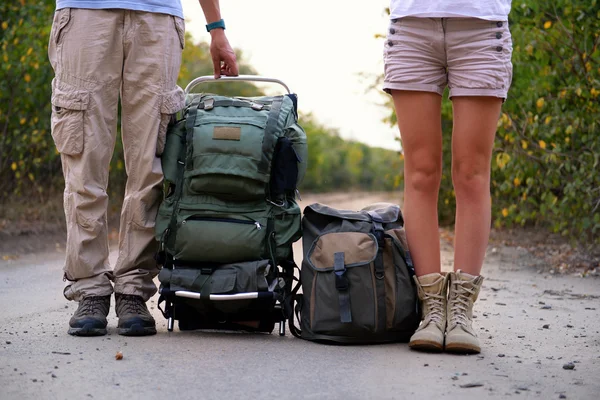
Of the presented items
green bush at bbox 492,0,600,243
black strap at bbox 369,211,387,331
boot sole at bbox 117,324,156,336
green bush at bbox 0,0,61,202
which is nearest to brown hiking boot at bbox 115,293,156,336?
boot sole at bbox 117,324,156,336

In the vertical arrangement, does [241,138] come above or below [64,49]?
below

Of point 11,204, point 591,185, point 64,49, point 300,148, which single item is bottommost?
point 11,204

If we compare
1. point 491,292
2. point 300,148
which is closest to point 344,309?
point 300,148

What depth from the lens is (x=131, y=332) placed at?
3.45m

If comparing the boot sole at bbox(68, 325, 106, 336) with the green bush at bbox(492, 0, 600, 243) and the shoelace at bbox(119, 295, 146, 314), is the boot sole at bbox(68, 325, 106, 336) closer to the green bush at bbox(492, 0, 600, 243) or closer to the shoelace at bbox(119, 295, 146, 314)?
the shoelace at bbox(119, 295, 146, 314)

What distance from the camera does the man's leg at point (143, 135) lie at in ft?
11.5

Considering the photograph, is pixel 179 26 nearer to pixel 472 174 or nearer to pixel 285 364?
pixel 472 174

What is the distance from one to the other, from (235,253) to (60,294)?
1686mm

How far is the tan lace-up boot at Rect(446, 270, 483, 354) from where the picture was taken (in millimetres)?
3193

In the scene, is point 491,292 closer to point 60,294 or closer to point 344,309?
point 344,309

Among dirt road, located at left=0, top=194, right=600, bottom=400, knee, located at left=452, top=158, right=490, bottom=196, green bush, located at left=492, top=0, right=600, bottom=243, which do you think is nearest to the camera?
dirt road, located at left=0, top=194, right=600, bottom=400

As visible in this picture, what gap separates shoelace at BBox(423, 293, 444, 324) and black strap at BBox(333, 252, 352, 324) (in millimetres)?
310

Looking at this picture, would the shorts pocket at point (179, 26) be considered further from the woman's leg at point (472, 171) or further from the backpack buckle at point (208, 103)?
the woman's leg at point (472, 171)

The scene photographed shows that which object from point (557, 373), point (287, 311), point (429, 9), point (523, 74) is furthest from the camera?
point (523, 74)
